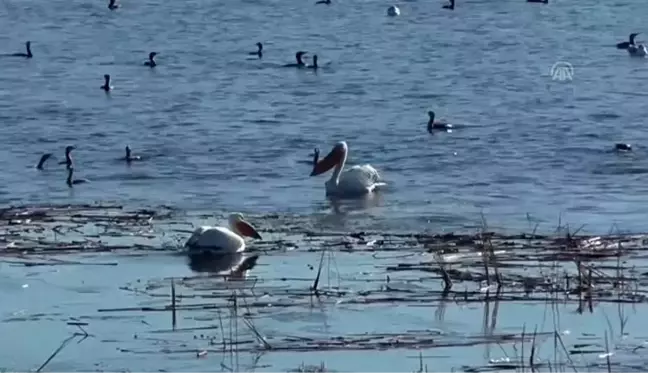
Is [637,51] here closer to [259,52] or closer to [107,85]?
[259,52]

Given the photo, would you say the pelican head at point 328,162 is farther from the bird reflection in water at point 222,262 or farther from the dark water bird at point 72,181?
the bird reflection in water at point 222,262

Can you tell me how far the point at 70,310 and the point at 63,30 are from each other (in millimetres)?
30884

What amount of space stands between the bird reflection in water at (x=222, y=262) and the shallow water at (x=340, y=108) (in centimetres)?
266

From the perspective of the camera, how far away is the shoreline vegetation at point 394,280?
10.8 m

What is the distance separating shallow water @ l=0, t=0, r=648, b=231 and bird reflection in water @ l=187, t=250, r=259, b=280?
2.66 m

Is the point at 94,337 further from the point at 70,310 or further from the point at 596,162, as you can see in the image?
the point at 596,162

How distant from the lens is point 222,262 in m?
14.5

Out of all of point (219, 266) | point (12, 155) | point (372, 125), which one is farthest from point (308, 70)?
point (219, 266)

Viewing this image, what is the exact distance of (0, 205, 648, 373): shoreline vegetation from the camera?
1078 centimetres

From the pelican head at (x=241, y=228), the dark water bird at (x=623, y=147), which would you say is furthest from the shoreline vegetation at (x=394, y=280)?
the dark water bird at (x=623, y=147)

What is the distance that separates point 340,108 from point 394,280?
15.5 m

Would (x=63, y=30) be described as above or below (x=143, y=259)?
below

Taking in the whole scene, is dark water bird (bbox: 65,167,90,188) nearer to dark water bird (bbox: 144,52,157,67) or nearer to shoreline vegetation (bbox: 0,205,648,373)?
shoreline vegetation (bbox: 0,205,648,373)

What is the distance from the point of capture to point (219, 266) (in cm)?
1430
